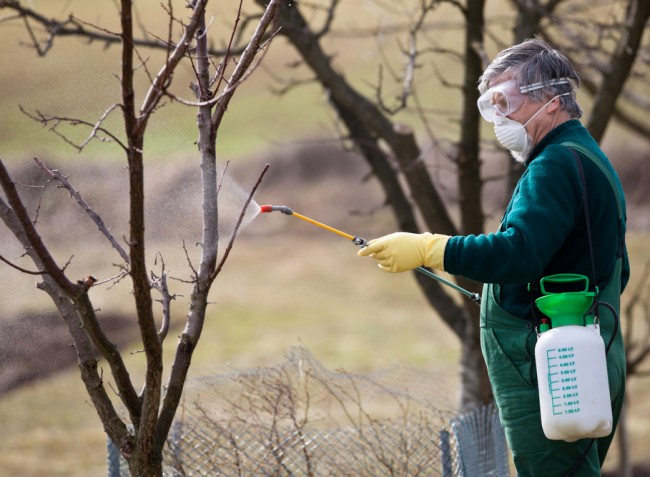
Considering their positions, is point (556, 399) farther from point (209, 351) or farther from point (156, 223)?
point (209, 351)

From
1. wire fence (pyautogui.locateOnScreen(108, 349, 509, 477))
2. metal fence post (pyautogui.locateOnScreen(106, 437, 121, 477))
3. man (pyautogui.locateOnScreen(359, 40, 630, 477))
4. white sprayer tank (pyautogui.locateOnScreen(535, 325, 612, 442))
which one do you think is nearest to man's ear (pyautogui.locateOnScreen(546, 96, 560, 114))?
man (pyautogui.locateOnScreen(359, 40, 630, 477))

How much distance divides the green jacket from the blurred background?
31.7 inches

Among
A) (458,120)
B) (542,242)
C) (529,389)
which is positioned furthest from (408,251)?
(458,120)

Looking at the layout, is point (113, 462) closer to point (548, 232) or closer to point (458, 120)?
point (548, 232)

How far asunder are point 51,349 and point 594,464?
11154mm

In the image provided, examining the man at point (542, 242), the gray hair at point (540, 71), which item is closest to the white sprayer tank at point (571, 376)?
the man at point (542, 242)

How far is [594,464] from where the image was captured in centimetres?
253

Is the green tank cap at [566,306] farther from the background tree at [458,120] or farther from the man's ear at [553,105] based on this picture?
the background tree at [458,120]

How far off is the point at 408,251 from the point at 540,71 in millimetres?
612

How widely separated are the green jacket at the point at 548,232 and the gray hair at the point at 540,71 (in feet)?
0.28

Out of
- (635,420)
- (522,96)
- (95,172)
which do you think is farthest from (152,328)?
(635,420)

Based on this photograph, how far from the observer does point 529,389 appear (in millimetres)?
2520

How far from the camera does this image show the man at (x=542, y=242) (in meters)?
2.36

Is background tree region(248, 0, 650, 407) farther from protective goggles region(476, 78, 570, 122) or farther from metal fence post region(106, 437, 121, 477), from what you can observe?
metal fence post region(106, 437, 121, 477)
